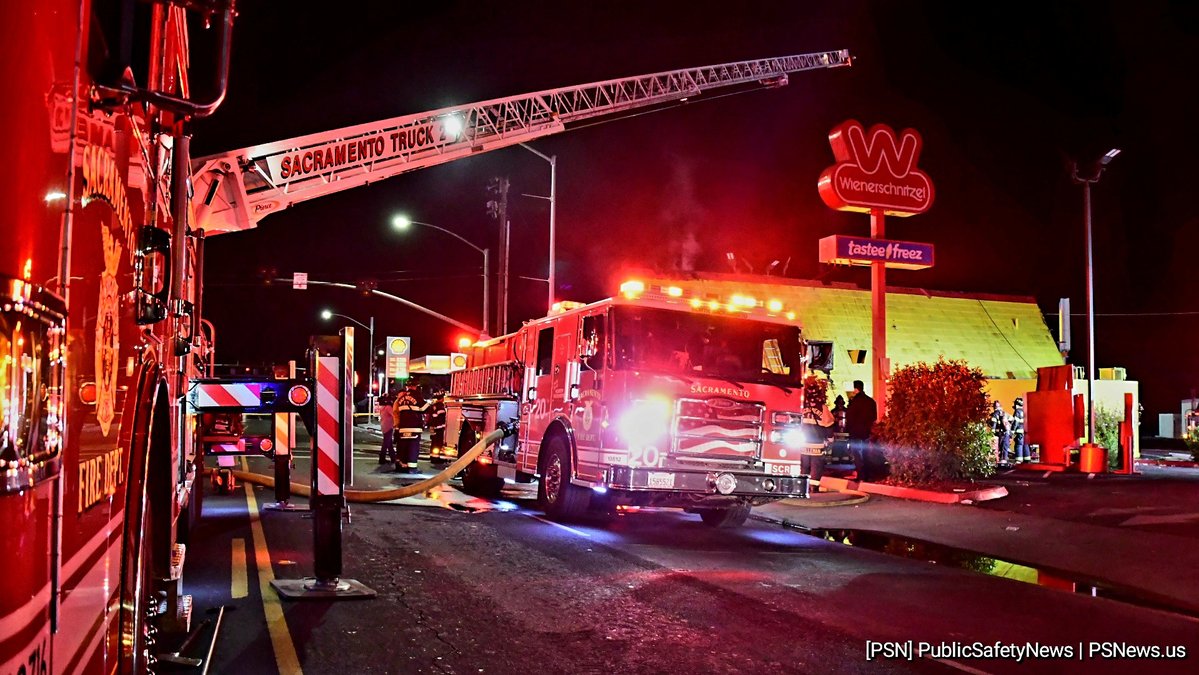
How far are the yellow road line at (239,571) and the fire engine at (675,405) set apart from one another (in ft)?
12.2

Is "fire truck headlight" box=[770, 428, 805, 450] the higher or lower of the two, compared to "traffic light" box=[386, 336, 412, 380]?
lower

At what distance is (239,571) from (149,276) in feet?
16.6

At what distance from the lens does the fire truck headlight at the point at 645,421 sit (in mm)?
11000

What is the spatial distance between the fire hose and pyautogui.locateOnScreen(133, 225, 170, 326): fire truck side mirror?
26.6ft

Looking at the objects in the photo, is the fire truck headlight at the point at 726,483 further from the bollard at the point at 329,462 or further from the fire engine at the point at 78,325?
the fire engine at the point at 78,325

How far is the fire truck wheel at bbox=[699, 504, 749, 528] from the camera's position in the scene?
12461mm

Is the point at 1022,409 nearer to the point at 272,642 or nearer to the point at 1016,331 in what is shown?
the point at 1016,331

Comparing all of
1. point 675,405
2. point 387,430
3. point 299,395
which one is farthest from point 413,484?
point 387,430

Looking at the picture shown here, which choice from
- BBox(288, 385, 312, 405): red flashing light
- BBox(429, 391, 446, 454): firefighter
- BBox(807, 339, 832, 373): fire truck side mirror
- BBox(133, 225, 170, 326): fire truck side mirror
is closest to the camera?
BBox(133, 225, 170, 326): fire truck side mirror

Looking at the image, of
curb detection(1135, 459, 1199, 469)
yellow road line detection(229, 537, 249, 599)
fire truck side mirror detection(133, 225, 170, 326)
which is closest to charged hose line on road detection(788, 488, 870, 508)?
yellow road line detection(229, 537, 249, 599)

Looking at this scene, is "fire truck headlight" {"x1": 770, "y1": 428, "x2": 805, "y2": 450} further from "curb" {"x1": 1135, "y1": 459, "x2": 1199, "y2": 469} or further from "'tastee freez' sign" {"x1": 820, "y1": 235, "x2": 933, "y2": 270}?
"curb" {"x1": 1135, "y1": 459, "x2": 1199, "y2": 469}

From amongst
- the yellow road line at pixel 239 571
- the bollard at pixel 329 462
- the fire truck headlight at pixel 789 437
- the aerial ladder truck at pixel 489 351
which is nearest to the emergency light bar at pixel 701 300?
the aerial ladder truck at pixel 489 351

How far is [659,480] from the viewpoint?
436 inches

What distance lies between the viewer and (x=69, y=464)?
2408 mm
